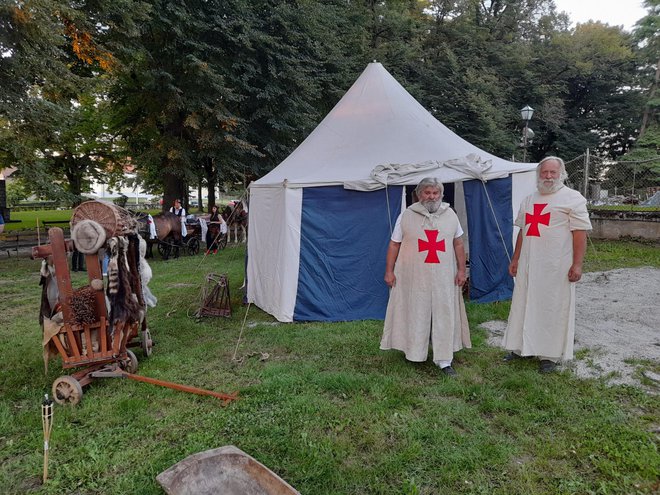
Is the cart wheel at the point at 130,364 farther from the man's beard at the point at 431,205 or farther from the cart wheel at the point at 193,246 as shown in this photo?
the cart wheel at the point at 193,246

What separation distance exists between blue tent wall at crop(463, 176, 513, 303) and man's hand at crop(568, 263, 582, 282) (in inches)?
84.2

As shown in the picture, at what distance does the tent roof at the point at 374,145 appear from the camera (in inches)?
202

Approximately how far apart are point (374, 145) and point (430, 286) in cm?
285

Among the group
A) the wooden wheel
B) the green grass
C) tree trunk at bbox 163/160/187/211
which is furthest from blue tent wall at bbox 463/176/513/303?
tree trunk at bbox 163/160/187/211

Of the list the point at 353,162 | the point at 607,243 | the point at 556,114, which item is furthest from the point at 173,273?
the point at 556,114

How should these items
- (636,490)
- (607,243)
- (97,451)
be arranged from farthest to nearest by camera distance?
1. (607,243)
2. (97,451)
3. (636,490)

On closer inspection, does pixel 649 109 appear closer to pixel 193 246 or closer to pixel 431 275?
pixel 193 246

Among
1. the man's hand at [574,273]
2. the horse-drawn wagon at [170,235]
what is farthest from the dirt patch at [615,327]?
the horse-drawn wagon at [170,235]

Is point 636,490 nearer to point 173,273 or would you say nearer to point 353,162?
point 353,162

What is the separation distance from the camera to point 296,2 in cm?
1192

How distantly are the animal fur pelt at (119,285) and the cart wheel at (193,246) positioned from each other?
25.3 ft

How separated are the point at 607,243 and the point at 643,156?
12703 mm

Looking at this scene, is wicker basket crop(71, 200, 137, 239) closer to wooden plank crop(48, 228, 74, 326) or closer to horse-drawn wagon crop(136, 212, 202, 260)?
wooden plank crop(48, 228, 74, 326)

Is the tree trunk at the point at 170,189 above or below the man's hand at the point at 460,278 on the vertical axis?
above
